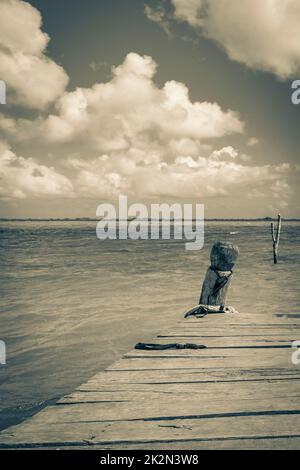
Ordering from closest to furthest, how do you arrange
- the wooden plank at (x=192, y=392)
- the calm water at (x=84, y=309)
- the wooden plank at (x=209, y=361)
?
the wooden plank at (x=192, y=392)
the wooden plank at (x=209, y=361)
the calm water at (x=84, y=309)

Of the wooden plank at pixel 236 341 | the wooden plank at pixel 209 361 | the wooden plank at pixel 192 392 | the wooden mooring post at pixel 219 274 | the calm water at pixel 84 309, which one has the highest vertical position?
the wooden mooring post at pixel 219 274

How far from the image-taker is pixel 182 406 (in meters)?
3.06

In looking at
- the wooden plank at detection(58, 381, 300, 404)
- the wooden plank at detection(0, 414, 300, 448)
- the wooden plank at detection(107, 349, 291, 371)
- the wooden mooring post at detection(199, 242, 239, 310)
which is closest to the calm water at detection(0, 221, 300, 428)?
the wooden plank at detection(107, 349, 291, 371)

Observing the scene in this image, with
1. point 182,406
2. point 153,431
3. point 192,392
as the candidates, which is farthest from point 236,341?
point 153,431

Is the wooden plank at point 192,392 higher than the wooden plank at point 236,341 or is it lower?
higher

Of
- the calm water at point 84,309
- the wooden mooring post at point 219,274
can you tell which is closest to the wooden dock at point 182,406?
the calm water at point 84,309

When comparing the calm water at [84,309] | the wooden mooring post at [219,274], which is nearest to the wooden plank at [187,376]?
the calm water at [84,309]

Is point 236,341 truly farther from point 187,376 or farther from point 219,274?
point 219,274

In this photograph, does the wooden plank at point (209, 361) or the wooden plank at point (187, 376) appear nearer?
the wooden plank at point (187, 376)

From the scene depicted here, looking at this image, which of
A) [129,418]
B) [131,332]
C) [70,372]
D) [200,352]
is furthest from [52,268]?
[129,418]

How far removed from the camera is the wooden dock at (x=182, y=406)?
8.32 feet

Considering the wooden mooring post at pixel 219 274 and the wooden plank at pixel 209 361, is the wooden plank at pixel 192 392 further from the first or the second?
the wooden mooring post at pixel 219 274

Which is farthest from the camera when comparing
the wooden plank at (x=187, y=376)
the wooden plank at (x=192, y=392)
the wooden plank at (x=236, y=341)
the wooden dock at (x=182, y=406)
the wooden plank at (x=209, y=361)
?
the wooden plank at (x=236, y=341)

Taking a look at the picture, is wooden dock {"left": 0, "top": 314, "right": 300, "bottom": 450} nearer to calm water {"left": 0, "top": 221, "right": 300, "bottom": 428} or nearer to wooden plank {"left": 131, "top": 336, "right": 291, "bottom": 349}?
wooden plank {"left": 131, "top": 336, "right": 291, "bottom": 349}
